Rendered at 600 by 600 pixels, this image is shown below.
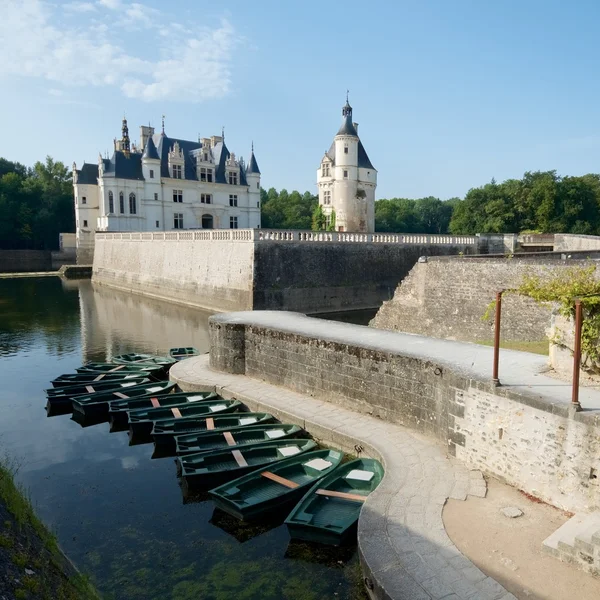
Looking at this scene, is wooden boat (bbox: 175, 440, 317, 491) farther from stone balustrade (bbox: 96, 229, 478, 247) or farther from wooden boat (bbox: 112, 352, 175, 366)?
stone balustrade (bbox: 96, 229, 478, 247)

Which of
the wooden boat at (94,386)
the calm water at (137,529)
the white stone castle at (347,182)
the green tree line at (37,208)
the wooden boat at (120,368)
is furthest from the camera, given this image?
the green tree line at (37,208)

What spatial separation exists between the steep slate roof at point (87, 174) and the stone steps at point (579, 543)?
54294 mm

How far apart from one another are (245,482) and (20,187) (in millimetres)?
62085

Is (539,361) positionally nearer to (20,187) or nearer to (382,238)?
(382,238)

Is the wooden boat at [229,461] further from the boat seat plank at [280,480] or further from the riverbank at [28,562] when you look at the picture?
the riverbank at [28,562]

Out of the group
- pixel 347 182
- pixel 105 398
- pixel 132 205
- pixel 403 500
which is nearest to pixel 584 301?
pixel 403 500

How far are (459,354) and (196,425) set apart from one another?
558cm

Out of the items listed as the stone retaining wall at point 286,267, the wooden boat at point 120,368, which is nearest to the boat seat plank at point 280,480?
the wooden boat at point 120,368

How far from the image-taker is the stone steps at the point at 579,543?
5516mm

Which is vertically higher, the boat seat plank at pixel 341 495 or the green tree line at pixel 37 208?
the green tree line at pixel 37 208

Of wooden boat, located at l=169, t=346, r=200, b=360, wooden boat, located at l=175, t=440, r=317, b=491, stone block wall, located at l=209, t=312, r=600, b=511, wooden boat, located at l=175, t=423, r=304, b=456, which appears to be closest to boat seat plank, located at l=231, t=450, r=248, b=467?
→ wooden boat, located at l=175, t=440, r=317, b=491

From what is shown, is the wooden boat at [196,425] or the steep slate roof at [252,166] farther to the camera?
the steep slate roof at [252,166]

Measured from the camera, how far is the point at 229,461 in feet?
31.0

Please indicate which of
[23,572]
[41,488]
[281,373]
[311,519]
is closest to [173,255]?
[281,373]
